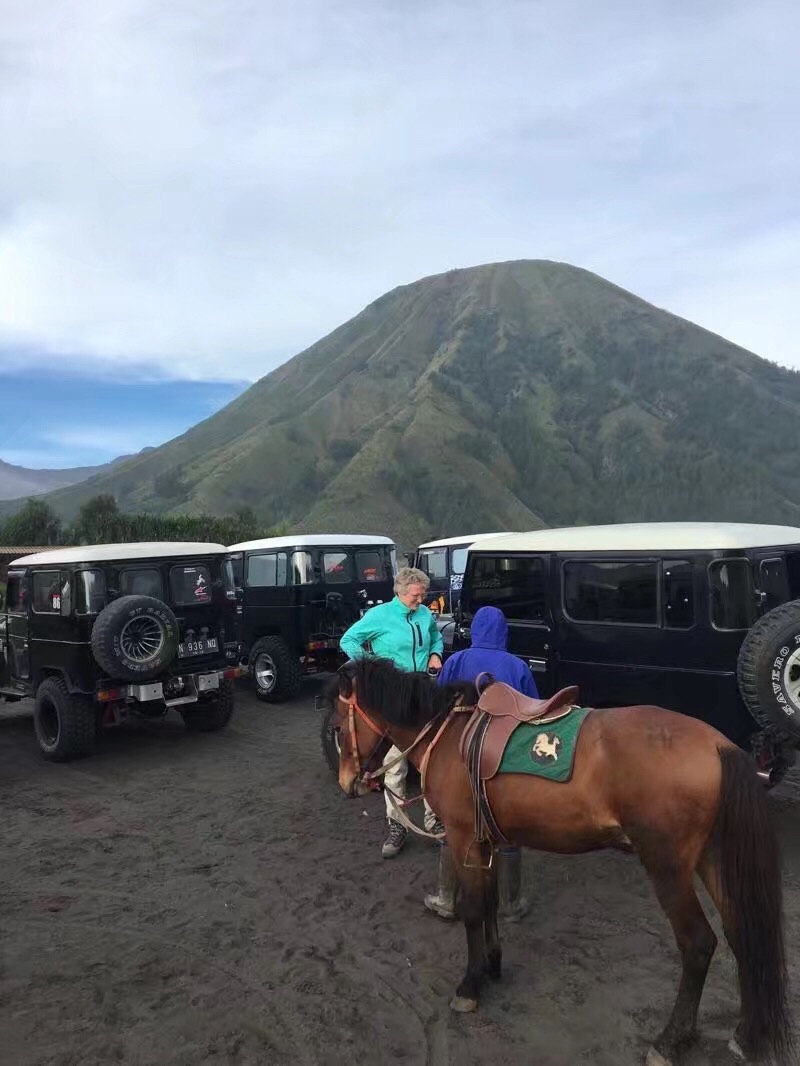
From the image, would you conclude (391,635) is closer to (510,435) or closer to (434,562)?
(434,562)

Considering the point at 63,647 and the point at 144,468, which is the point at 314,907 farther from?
the point at 144,468

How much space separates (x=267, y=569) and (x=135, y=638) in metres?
3.83

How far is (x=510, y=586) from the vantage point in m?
6.90

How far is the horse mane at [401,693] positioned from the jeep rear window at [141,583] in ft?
16.9

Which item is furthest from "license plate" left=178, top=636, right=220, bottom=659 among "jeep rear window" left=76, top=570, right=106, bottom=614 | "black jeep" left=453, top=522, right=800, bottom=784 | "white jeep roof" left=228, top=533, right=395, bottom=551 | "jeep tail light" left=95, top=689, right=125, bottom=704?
"black jeep" left=453, top=522, right=800, bottom=784

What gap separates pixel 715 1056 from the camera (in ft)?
10.3

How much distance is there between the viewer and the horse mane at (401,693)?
3.81 meters

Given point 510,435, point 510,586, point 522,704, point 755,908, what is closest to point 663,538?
point 510,586

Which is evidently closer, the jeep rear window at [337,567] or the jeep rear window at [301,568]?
the jeep rear window at [301,568]

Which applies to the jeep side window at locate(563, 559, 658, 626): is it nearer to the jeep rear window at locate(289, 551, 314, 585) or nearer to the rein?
the rein

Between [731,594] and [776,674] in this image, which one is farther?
[731,594]

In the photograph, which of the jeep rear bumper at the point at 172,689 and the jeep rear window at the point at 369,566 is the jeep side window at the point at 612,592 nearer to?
the jeep rear bumper at the point at 172,689

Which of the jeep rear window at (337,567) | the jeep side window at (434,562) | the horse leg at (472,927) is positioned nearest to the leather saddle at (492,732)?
the horse leg at (472,927)

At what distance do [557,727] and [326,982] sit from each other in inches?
76.0
